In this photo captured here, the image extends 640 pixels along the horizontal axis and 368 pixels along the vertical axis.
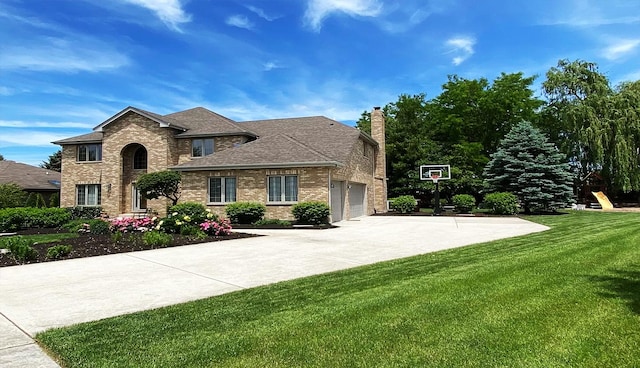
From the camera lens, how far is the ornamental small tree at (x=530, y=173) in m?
25.4

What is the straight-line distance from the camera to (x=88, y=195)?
89.9ft

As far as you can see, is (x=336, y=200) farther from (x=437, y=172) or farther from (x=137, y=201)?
(x=137, y=201)

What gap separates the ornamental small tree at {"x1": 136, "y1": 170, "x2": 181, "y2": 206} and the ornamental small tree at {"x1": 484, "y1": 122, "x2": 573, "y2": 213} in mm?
20262

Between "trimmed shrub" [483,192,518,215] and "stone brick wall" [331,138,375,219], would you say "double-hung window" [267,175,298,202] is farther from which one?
"trimmed shrub" [483,192,518,215]

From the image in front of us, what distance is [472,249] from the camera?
10.1 m

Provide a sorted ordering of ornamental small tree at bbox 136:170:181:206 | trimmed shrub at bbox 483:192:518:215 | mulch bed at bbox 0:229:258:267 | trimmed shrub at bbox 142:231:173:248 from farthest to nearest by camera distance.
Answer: trimmed shrub at bbox 483:192:518:215, ornamental small tree at bbox 136:170:181:206, trimmed shrub at bbox 142:231:173:248, mulch bed at bbox 0:229:258:267

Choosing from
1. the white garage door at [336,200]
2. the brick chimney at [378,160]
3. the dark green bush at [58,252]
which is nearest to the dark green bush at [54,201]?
the white garage door at [336,200]

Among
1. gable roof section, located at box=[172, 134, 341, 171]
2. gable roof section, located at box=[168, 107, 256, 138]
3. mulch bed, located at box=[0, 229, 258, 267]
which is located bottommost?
mulch bed, located at box=[0, 229, 258, 267]

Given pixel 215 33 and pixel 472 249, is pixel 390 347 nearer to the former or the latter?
pixel 472 249

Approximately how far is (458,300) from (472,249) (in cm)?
557

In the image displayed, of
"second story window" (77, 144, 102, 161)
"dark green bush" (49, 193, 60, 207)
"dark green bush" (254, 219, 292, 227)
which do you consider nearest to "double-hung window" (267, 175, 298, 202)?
"dark green bush" (254, 219, 292, 227)

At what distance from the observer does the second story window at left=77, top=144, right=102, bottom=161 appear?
90.5 ft

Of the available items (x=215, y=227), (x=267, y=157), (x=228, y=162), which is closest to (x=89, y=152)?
(x=228, y=162)

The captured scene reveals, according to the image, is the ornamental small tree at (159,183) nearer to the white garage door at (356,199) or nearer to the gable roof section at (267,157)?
the gable roof section at (267,157)
